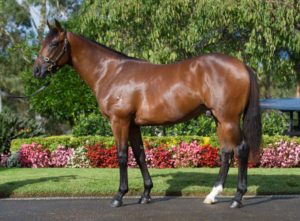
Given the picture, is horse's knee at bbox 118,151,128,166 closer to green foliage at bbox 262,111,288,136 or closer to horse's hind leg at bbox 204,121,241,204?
horse's hind leg at bbox 204,121,241,204

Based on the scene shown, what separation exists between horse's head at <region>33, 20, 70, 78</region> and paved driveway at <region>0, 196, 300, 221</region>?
188cm

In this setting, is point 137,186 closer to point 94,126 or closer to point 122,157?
point 122,157

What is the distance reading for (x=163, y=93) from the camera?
24.0 feet

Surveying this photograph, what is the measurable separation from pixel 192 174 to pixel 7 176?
145 inches

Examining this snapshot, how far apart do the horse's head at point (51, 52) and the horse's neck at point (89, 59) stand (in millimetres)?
160

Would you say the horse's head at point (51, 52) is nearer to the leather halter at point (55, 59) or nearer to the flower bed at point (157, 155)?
the leather halter at point (55, 59)

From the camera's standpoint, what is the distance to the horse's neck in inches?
306

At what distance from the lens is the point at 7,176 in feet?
34.8

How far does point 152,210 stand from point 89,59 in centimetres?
240

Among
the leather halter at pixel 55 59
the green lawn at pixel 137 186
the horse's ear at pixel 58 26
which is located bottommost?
the green lawn at pixel 137 186

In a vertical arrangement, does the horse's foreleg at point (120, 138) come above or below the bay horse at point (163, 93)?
→ below

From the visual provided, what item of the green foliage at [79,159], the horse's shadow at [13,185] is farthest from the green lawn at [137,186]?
the green foliage at [79,159]

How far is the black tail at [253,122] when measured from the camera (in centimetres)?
714

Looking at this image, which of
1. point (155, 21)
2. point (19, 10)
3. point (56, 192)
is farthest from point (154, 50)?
point (19, 10)
